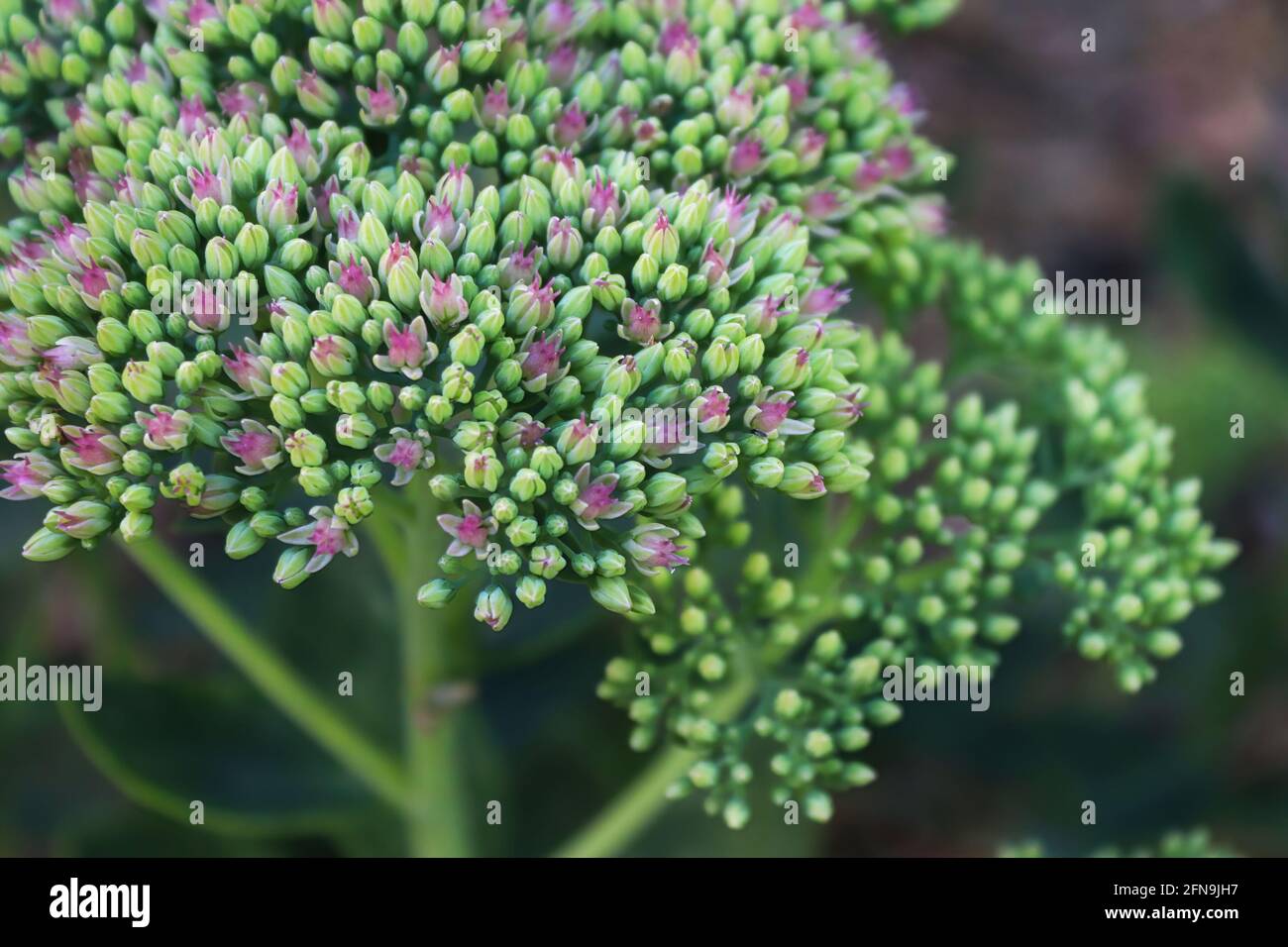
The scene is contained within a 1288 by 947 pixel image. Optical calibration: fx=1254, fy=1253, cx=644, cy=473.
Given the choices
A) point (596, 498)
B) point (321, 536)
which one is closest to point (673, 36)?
point (596, 498)

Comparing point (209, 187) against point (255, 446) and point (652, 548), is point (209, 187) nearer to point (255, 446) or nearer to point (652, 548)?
point (255, 446)

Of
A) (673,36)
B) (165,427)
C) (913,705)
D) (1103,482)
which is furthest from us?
(913,705)

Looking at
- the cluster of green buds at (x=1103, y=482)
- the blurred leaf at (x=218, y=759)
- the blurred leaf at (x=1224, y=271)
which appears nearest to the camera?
the cluster of green buds at (x=1103, y=482)

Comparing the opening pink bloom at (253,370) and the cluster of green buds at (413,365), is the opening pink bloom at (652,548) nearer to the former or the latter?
the cluster of green buds at (413,365)

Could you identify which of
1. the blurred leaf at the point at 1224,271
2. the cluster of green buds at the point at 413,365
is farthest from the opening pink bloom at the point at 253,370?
the blurred leaf at the point at 1224,271

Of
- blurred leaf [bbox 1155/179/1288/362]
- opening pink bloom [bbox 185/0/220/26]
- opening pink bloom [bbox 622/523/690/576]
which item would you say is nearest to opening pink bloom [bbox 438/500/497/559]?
opening pink bloom [bbox 622/523/690/576]

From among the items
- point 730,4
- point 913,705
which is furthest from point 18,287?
point 913,705
